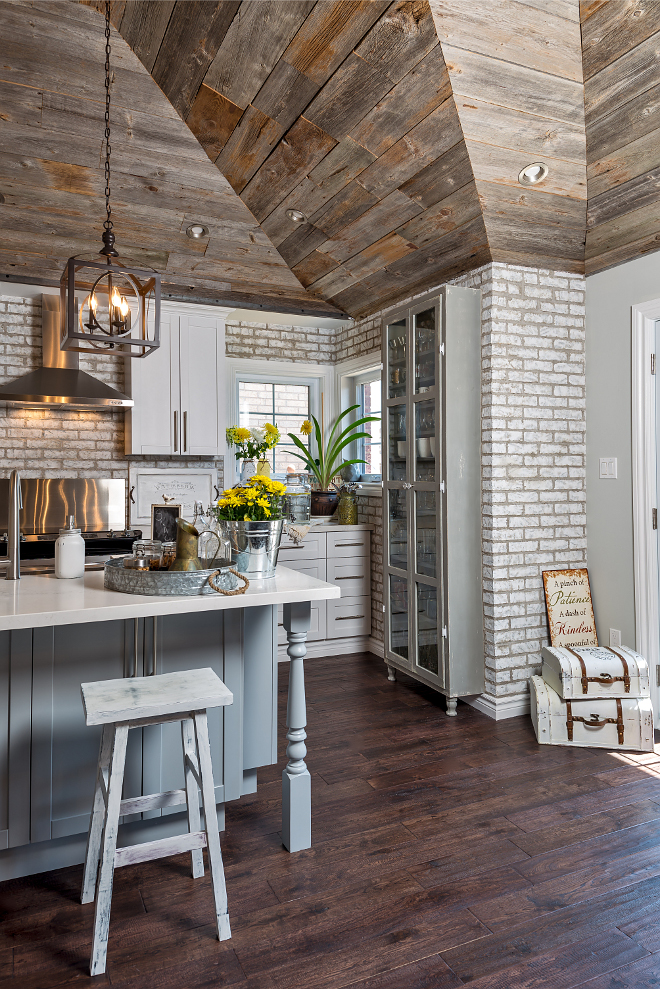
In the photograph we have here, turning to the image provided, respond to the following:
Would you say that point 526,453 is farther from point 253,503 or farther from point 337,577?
point 253,503

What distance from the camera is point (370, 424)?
5184mm

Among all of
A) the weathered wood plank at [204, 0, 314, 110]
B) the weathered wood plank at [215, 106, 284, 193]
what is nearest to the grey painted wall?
the weathered wood plank at [215, 106, 284, 193]

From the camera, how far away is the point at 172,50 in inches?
115

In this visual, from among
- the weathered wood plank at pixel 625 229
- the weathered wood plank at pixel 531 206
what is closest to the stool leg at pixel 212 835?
the weathered wood plank at pixel 531 206

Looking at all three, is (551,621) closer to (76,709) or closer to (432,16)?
(76,709)

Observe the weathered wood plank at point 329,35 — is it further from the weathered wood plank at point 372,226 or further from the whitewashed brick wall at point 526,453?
the whitewashed brick wall at point 526,453

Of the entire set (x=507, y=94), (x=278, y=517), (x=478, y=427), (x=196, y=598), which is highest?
(x=507, y=94)

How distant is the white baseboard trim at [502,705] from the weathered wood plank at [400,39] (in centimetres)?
308

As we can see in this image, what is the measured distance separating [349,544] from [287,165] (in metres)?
2.60

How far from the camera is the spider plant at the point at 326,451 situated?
501cm

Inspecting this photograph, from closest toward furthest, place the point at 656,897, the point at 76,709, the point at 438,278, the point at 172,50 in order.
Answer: the point at 656,897, the point at 76,709, the point at 172,50, the point at 438,278

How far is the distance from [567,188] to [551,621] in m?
2.29

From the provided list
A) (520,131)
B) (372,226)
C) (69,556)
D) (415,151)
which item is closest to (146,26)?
(415,151)

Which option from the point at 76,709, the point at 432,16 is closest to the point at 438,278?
the point at 432,16
